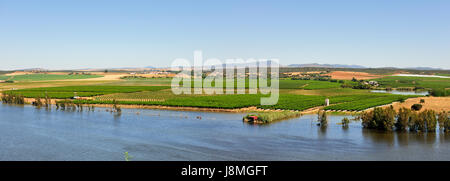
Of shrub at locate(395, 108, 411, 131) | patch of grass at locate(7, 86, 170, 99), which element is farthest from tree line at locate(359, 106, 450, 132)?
patch of grass at locate(7, 86, 170, 99)

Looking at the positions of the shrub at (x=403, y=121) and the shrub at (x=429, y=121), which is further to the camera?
the shrub at (x=403, y=121)

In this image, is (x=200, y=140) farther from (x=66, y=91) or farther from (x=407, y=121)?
(x=66, y=91)

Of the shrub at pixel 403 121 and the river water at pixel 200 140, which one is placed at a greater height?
the shrub at pixel 403 121

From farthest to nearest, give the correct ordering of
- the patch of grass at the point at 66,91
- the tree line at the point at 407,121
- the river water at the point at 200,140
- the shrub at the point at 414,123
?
the patch of grass at the point at 66,91 → the shrub at the point at 414,123 → the tree line at the point at 407,121 → the river water at the point at 200,140

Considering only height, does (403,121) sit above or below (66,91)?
above

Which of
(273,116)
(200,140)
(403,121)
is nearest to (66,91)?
(273,116)

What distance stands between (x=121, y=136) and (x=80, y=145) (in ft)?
11.8

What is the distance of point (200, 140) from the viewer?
2845 cm

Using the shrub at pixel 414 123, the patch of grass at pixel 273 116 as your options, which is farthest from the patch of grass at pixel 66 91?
the shrub at pixel 414 123

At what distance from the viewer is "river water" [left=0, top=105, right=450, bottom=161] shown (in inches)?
957

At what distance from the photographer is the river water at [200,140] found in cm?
2431

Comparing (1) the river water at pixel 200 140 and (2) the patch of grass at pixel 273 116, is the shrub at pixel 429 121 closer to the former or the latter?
(1) the river water at pixel 200 140

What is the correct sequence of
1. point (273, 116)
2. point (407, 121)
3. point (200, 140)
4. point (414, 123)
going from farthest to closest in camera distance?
point (273, 116) → point (407, 121) → point (414, 123) → point (200, 140)
